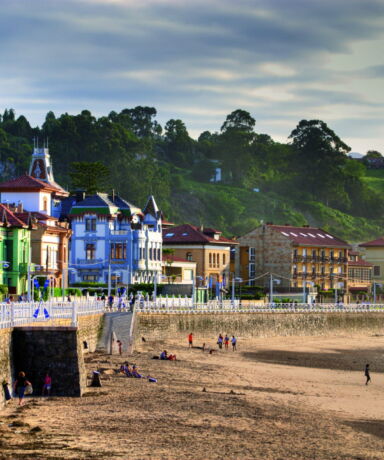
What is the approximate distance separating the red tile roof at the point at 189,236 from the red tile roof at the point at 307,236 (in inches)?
336

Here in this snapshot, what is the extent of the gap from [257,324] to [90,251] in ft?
75.7

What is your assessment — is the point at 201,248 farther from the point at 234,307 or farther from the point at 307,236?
the point at 234,307

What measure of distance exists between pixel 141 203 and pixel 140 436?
444ft

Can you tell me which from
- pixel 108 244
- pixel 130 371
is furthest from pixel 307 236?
pixel 130 371

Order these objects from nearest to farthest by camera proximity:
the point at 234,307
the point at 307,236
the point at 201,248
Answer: the point at 234,307 → the point at 201,248 → the point at 307,236

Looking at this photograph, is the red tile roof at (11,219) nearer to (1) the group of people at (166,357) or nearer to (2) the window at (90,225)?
(1) the group of people at (166,357)

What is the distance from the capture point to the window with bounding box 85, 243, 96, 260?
349 feet

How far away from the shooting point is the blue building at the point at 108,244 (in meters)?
105

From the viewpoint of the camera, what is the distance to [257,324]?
9138 cm

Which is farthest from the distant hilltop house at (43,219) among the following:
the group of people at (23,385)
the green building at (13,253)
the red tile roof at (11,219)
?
the group of people at (23,385)

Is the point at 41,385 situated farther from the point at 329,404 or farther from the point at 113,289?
the point at 113,289

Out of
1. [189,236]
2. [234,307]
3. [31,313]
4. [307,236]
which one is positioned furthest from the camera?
[307,236]

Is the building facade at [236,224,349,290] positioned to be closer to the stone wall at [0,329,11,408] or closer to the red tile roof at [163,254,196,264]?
the red tile roof at [163,254,196,264]

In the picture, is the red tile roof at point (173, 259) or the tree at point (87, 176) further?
the tree at point (87, 176)
